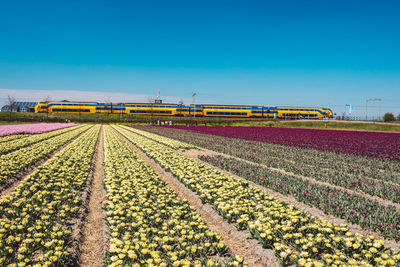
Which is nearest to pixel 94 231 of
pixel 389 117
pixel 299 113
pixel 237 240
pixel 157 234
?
pixel 157 234

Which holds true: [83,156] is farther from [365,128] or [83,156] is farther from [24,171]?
[365,128]

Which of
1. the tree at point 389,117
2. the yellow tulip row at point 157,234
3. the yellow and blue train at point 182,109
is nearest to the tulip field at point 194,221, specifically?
the yellow tulip row at point 157,234

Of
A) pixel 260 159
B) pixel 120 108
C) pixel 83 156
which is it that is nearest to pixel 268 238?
pixel 260 159

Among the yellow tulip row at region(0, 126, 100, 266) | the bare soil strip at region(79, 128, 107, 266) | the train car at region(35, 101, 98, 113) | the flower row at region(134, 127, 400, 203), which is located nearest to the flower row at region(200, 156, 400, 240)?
the flower row at region(134, 127, 400, 203)

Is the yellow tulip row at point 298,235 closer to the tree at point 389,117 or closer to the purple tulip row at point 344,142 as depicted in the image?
the purple tulip row at point 344,142

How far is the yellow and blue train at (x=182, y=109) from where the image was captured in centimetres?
6538

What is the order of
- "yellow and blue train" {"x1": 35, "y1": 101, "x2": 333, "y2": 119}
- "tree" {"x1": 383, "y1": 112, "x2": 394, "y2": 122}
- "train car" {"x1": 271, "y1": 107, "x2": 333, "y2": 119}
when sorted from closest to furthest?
"yellow and blue train" {"x1": 35, "y1": 101, "x2": 333, "y2": 119} < "train car" {"x1": 271, "y1": 107, "x2": 333, "y2": 119} < "tree" {"x1": 383, "y1": 112, "x2": 394, "y2": 122}

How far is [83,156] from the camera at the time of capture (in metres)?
13.6

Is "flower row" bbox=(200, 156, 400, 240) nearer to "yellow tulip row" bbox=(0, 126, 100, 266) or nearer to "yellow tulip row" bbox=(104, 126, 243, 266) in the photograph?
"yellow tulip row" bbox=(104, 126, 243, 266)

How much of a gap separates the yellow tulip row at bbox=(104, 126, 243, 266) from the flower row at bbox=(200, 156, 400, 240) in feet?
11.4

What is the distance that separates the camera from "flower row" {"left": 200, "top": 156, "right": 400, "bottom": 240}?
5754 millimetres

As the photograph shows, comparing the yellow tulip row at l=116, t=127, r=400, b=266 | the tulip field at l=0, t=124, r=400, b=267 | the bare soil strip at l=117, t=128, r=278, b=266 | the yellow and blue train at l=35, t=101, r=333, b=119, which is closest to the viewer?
the yellow tulip row at l=116, t=127, r=400, b=266

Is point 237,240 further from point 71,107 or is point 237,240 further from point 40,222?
point 71,107

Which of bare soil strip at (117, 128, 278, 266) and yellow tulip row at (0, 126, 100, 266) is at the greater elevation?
yellow tulip row at (0, 126, 100, 266)
